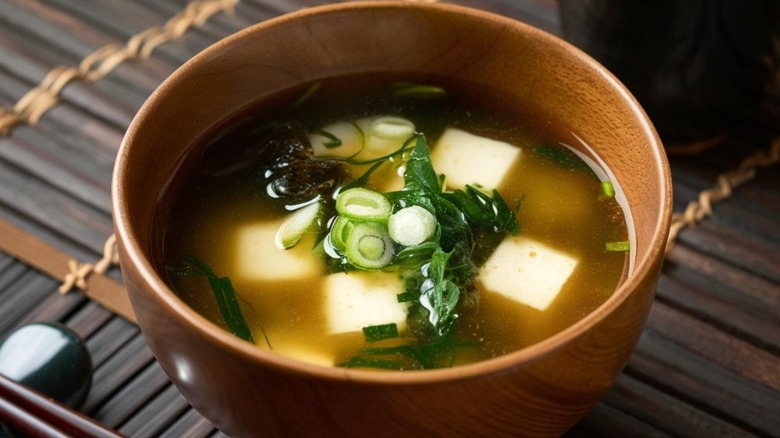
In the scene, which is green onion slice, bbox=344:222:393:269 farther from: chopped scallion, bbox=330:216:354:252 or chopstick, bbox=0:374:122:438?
chopstick, bbox=0:374:122:438

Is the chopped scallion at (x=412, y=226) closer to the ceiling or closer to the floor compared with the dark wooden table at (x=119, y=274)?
Result: closer to the ceiling

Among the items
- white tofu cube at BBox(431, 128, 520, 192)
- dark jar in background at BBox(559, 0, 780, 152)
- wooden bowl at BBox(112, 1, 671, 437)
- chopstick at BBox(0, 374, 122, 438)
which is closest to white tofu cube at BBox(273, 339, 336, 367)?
Answer: wooden bowl at BBox(112, 1, 671, 437)

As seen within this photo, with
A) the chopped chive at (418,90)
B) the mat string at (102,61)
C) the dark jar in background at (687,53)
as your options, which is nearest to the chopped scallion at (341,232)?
the chopped chive at (418,90)

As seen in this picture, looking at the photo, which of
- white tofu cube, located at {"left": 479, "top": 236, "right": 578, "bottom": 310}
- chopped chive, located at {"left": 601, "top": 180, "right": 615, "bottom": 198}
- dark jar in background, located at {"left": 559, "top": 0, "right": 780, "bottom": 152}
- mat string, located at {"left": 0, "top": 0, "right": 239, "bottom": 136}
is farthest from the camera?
mat string, located at {"left": 0, "top": 0, "right": 239, "bottom": 136}

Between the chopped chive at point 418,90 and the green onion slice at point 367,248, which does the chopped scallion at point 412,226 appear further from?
the chopped chive at point 418,90

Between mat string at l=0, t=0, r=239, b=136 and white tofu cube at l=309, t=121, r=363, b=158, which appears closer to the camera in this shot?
white tofu cube at l=309, t=121, r=363, b=158
